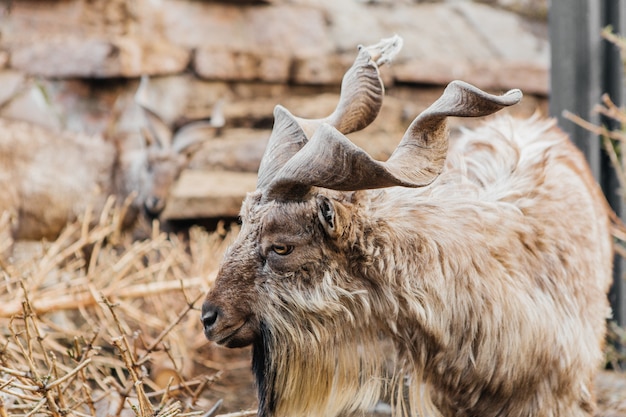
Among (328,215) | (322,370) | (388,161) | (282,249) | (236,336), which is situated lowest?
(322,370)

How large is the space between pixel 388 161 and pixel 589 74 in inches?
120

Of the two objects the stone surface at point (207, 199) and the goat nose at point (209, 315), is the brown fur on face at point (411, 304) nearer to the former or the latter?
the goat nose at point (209, 315)

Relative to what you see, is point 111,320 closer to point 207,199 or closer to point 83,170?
point 83,170

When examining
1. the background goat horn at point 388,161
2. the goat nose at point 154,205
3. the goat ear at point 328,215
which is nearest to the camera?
the background goat horn at point 388,161

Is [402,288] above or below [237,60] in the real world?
above

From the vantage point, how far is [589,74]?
484 cm

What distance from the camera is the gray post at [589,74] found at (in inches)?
189

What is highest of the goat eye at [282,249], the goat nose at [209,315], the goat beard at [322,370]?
the goat eye at [282,249]

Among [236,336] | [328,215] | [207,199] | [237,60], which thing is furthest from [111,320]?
[237,60]

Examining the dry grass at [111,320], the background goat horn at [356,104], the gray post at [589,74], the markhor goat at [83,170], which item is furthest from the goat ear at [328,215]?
the markhor goat at [83,170]

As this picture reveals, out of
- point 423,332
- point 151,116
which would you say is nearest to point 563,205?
point 423,332

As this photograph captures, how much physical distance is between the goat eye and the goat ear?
0.44ft

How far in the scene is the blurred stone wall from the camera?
7.54 meters

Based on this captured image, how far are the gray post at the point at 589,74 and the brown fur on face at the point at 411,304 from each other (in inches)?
86.6
